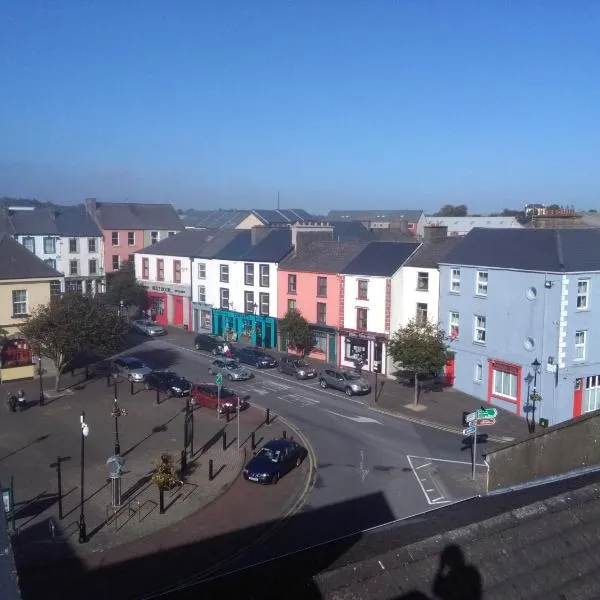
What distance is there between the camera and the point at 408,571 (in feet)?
18.5

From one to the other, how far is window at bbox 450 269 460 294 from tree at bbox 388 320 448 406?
3.14m

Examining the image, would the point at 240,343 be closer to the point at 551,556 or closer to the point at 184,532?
the point at 184,532

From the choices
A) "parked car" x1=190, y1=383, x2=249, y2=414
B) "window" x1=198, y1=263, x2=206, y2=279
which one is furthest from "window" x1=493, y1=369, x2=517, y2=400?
"window" x1=198, y1=263, x2=206, y2=279

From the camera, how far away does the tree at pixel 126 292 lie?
2464 inches

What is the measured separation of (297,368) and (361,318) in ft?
18.3

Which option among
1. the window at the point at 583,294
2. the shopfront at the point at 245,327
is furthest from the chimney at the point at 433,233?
the shopfront at the point at 245,327

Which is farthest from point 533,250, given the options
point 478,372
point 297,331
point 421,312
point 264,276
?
point 264,276

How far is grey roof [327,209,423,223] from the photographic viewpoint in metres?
104

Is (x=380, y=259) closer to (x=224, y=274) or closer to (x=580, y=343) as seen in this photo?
(x=580, y=343)

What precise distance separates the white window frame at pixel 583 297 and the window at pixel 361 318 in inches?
573

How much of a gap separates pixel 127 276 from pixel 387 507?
154 ft

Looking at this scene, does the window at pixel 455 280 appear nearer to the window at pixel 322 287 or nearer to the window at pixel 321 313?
the window at pixel 322 287

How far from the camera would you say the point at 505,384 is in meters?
34.7

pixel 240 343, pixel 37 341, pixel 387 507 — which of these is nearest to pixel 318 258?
pixel 240 343
